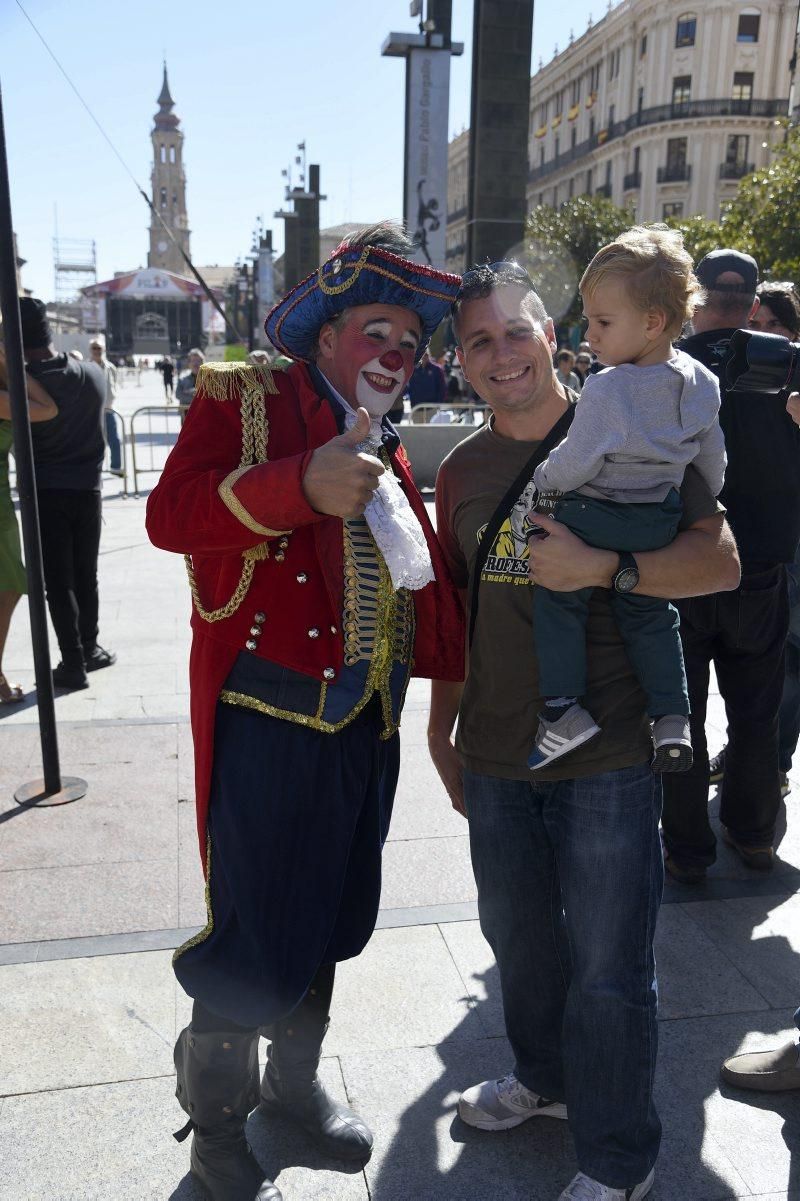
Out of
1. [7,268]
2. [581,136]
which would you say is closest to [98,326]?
[581,136]

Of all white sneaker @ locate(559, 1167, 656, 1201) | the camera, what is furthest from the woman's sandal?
the camera

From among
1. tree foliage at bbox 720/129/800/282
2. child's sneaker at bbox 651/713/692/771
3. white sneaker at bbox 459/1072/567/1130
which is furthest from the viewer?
tree foliage at bbox 720/129/800/282

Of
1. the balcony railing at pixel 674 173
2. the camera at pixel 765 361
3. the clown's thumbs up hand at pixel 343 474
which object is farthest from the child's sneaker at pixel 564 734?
the balcony railing at pixel 674 173

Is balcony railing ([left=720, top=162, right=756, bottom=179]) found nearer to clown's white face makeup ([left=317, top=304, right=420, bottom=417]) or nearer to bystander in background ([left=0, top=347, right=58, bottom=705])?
bystander in background ([left=0, top=347, right=58, bottom=705])

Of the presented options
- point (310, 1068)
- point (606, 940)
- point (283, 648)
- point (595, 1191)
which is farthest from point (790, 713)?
point (283, 648)

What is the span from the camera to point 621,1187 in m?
2.03

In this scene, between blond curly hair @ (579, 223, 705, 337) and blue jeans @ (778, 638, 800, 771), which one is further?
blue jeans @ (778, 638, 800, 771)

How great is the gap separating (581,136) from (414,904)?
65474 mm

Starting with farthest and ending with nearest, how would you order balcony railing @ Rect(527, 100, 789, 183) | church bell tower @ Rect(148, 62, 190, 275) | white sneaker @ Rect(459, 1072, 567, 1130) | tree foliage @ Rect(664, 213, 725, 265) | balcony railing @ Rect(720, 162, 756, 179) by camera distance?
church bell tower @ Rect(148, 62, 190, 275) < balcony railing @ Rect(720, 162, 756, 179) < balcony railing @ Rect(527, 100, 789, 183) < tree foliage @ Rect(664, 213, 725, 265) < white sneaker @ Rect(459, 1072, 567, 1130)

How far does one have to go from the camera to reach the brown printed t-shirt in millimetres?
2066

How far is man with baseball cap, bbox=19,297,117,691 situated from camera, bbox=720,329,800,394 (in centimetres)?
A: 395

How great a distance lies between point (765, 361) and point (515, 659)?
943 mm

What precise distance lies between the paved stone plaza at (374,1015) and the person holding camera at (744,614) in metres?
0.23

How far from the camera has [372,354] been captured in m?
1.98
